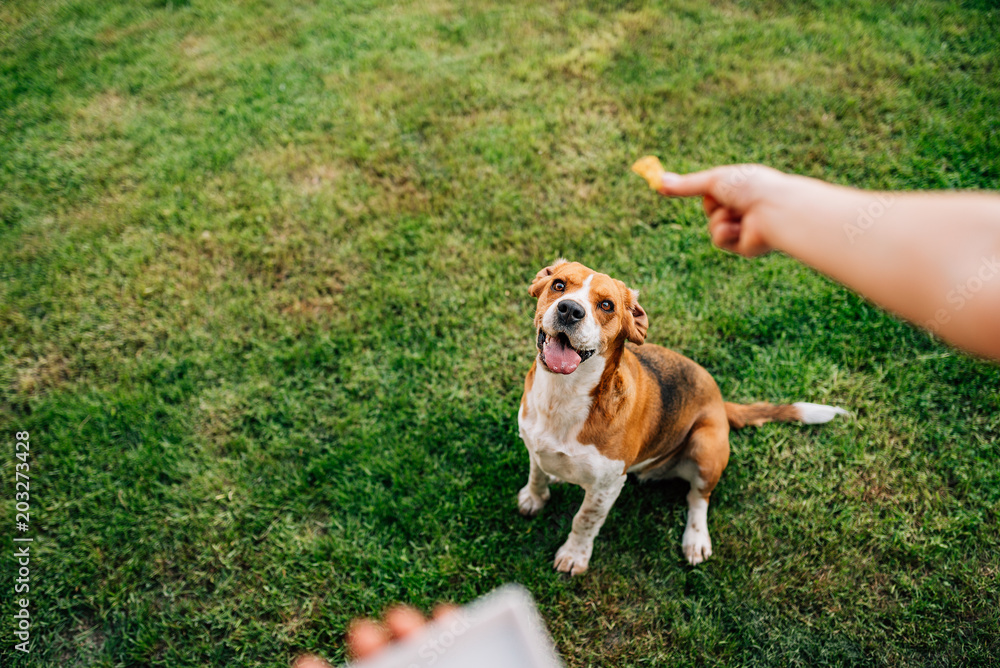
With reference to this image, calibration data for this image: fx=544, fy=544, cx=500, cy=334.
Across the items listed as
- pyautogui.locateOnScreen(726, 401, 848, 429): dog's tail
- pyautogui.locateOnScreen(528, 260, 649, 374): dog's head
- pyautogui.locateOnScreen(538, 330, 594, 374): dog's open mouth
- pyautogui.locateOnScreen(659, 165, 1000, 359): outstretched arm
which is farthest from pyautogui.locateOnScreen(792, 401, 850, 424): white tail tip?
pyautogui.locateOnScreen(659, 165, 1000, 359): outstretched arm

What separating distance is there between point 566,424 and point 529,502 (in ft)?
3.50

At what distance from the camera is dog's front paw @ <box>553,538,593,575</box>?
10.9 feet

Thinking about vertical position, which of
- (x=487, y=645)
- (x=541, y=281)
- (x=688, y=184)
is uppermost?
(x=688, y=184)

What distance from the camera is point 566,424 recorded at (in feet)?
9.02

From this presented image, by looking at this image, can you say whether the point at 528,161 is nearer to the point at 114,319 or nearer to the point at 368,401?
the point at 368,401

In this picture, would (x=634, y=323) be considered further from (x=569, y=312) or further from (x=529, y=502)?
(x=529, y=502)

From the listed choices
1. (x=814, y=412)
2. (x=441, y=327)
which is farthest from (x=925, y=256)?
(x=441, y=327)

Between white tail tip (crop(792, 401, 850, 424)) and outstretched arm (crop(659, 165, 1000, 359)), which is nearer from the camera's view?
outstretched arm (crop(659, 165, 1000, 359))

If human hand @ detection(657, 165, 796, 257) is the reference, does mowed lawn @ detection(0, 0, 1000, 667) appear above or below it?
below

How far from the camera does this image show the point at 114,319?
4.66 metres

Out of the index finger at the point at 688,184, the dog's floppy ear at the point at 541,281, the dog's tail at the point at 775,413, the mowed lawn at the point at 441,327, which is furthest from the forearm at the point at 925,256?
the mowed lawn at the point at 441,327

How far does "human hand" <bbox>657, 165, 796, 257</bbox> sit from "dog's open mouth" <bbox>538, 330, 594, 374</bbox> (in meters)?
0.86

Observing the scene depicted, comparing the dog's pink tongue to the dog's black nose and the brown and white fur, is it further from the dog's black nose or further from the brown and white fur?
the dog's black nose

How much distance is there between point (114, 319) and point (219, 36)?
4496 mm
